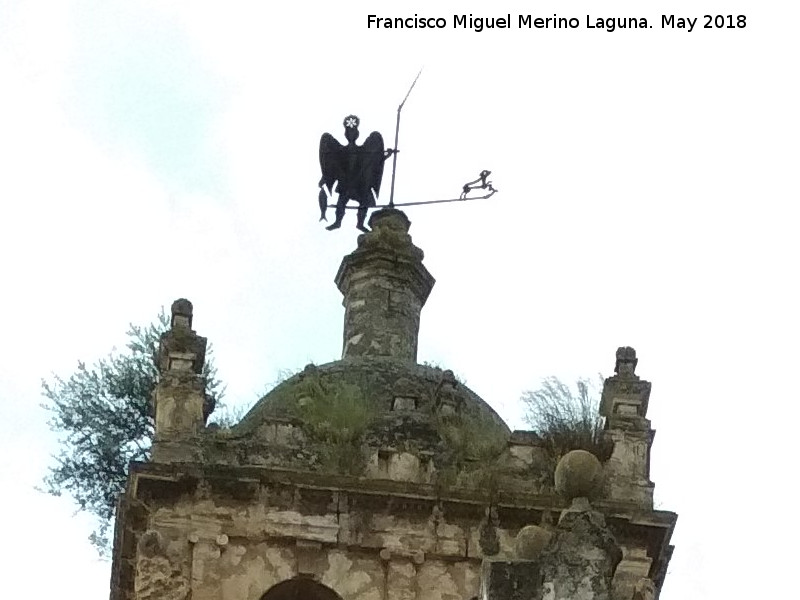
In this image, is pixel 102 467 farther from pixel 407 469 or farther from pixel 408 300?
pixel 407 469

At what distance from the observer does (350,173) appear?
2228 cm

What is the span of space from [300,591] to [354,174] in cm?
525

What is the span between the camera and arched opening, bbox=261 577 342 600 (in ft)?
59.8

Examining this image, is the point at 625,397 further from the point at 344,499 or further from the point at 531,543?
the point at 531,543

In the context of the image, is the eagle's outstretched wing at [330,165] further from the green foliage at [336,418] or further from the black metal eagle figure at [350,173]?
the green foliage at [336,418]

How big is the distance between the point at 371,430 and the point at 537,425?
1.56 m

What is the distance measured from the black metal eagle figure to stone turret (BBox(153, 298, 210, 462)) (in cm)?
307

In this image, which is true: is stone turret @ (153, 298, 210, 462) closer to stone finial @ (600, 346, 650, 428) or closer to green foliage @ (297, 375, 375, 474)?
green foliage @ (297, 375, 375, 474)

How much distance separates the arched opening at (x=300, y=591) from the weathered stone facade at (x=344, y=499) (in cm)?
2

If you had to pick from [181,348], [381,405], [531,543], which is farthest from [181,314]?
[531,543]

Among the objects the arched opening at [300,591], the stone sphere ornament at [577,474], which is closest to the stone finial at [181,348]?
the arched opening at [300,591]

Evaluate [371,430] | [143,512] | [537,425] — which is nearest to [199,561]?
[143,512]

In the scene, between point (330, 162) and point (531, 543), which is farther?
point (330, 162)

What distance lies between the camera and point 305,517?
60.4ft
